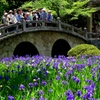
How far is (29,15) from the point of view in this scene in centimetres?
1705

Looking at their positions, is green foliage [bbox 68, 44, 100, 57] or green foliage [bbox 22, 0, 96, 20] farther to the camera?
green foliage [bbox 22, 0, 96, 20]

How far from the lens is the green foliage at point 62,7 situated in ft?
74.6

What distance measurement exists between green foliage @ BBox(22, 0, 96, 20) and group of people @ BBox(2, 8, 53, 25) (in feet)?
14.3

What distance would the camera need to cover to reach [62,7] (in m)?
23.2

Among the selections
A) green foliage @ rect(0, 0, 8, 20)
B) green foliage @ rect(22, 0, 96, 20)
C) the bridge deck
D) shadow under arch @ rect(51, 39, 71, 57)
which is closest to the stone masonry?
the bridge deck

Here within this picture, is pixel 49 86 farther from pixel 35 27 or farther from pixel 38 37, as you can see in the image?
pixel 38 37

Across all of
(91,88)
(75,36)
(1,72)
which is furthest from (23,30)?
(91,88)

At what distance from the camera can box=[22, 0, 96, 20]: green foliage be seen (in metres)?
22.8

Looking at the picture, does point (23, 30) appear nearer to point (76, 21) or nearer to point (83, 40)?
point (83, 40)

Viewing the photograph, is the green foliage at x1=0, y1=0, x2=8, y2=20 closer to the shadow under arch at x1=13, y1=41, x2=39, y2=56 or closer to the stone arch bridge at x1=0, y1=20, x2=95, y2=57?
the shadow under arch at x1=13, y1=41, x2=39, y2=56

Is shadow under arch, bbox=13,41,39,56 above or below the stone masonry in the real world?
below

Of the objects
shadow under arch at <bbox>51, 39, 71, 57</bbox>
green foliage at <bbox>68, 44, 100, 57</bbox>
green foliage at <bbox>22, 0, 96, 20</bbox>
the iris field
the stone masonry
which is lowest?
shadow under arch at <bbox>51, 39, 71, 57</bbox>

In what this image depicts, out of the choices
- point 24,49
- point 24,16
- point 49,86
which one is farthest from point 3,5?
point 49,86

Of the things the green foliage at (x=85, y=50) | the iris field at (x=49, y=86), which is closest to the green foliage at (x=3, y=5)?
the green foliage at (x=85, y=50)
